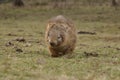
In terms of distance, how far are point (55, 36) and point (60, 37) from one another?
197mm

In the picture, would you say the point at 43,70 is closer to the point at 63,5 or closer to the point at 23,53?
the point at 23,53

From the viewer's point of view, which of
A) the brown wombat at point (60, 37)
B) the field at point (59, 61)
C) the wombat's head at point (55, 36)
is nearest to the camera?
the field at point (59, 61)

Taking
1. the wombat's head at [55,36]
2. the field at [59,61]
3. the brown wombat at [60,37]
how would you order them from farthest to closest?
the brown wombat at [60,37] < the wombat's head at [55,36] < the field at [59,61]

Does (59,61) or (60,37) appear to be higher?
(60,37)

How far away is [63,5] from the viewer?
34.7 m

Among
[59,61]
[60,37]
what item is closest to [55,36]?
[60,37]

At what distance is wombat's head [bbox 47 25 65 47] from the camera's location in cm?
1026

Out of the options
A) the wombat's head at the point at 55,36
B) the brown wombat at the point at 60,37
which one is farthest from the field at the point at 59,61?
→ the wombat's head at the point at 55,36

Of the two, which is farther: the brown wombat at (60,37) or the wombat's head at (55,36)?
the brown wombat at (60,37)

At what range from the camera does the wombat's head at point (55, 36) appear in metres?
10.3

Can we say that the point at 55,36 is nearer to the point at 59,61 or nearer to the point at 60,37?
the point at 60,37

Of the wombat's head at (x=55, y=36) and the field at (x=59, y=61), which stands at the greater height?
the wombat's head at (x=55, y=36)

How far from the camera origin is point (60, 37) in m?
10.5

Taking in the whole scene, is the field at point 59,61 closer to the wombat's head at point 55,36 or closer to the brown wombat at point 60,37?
the brown wombat at point 60,37
